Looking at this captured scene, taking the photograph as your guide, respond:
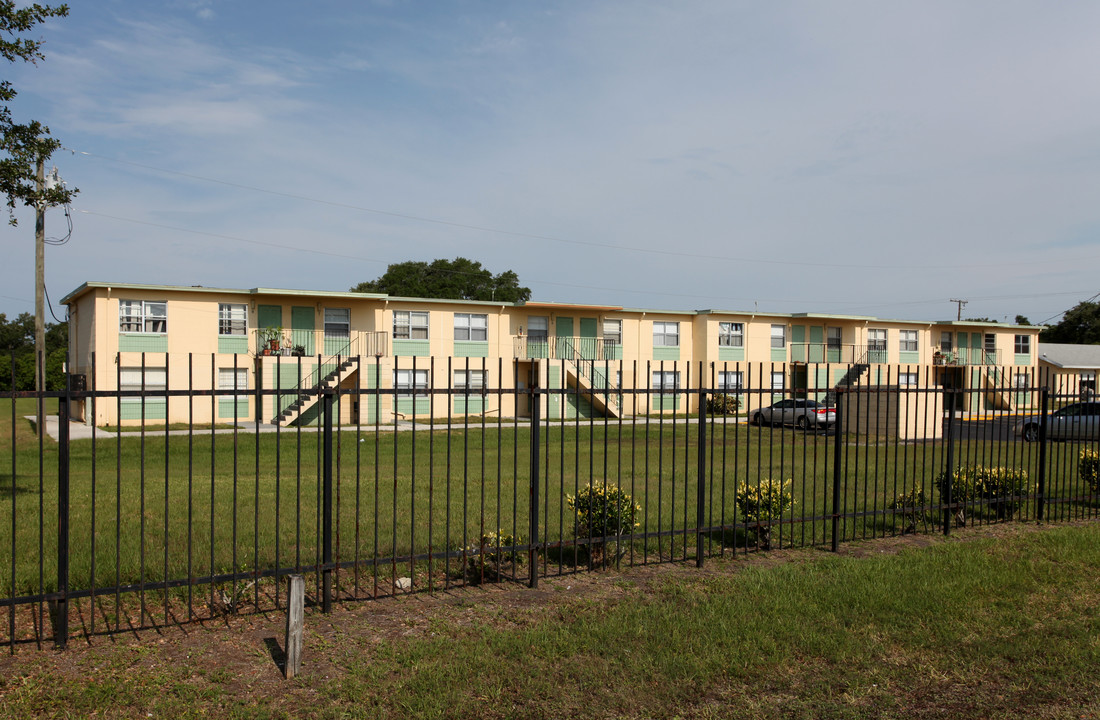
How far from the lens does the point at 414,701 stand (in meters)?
4.40

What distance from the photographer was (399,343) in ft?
109

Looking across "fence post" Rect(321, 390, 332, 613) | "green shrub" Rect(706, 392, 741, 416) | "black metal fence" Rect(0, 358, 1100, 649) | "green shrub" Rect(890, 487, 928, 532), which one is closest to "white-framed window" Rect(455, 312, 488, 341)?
"green shrub" Rect(706, 392, 741, 416)

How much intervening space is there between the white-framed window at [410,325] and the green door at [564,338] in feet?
21.2

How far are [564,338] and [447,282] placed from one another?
119 ft

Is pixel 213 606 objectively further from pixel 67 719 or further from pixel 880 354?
pixel 880 354

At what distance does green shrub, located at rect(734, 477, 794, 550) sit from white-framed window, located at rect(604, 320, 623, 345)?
1182 inches

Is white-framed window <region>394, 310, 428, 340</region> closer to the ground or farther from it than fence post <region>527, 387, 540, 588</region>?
farther from it

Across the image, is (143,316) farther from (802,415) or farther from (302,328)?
(802,415)

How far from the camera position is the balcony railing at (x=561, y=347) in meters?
→ 36.0

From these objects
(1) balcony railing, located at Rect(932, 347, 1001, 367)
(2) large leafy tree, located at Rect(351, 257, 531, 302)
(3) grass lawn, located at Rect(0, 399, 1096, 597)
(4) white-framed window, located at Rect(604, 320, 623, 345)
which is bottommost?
(3) grass lawn, located at Rect(0, 399, 1096, 597)

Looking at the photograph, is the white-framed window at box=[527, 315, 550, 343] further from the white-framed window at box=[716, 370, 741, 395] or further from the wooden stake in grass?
the wooden stake in grass

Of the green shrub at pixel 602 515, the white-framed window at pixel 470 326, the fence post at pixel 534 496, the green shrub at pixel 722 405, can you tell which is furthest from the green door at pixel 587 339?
the fence post at pixel 534 496

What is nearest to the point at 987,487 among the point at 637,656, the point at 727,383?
the point at 727,383

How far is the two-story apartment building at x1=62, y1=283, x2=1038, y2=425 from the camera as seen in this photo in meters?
28.3
